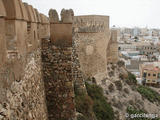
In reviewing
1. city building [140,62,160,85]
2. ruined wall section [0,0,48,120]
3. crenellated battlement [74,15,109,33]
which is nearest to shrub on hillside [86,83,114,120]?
crenellated battlement [74,15,109,33]

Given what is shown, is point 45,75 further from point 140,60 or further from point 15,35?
point 140,60

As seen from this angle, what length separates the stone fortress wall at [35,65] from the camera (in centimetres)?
151

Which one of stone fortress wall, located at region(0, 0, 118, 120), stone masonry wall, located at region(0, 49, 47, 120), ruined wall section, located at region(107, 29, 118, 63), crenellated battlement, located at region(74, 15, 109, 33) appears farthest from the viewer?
ruined wall section, located at region(107, 29, 118, 63)

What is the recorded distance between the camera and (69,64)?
3199 mm

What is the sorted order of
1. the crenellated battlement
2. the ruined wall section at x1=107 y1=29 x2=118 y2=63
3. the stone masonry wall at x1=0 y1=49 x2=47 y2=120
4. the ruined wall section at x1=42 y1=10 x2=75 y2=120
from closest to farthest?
the stone masonry wall at x1=0 y1=49 x2=47 y2=120
the ruined wall section at x1=42 y1=10 x2=75 y2=120
the crenellated battlement
the ruined wall section at x1=107 y1=29 x2=118 y2=63

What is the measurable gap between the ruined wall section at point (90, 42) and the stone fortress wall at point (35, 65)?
115 inches

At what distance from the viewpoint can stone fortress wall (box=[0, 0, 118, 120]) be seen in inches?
59.6

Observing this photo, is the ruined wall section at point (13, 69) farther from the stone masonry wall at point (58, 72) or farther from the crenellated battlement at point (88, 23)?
the crenellated battlement at point (88, 23)

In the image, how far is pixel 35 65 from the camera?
8.64ft

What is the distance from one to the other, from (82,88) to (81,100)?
0.74 meters

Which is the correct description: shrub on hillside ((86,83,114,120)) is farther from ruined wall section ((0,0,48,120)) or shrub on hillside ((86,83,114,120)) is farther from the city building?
the city building

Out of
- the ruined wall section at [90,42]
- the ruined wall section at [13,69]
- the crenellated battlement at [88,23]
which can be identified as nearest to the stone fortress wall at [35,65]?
the ruined wall section at [13,69]

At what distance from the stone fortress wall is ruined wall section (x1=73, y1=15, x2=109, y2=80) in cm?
291

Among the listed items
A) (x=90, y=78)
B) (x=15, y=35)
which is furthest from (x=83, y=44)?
(x=15, y=35)
